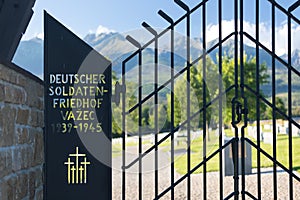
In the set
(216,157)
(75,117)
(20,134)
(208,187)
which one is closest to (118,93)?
(75,117)

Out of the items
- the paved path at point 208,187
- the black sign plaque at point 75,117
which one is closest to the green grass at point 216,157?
the paved path at point 208,187

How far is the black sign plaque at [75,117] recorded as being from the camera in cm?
334

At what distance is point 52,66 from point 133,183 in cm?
481

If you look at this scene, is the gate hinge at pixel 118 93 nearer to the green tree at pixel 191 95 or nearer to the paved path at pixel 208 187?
the green tree at pixel 191 95

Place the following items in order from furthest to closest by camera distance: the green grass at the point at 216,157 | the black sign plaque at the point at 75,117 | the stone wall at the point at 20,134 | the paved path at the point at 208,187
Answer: the green grass at the point at 216,157 < the paved path at the point at 208,187 < the black sign plaque at the point at 75,117 < the stone wall at the point at 20,134

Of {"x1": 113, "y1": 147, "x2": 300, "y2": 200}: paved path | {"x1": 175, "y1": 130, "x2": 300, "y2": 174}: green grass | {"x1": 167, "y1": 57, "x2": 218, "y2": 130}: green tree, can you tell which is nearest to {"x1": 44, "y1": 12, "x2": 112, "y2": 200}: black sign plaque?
{"x1": 167, "y1": 57, "x2": 218, "y2": 130}: green tree

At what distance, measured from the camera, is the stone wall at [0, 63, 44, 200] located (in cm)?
263

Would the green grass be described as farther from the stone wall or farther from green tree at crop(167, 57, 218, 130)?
the stone wall

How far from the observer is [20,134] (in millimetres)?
2980

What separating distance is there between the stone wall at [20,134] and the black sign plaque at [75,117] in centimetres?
11

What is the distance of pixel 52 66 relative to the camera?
3.35 metres

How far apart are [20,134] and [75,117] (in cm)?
47

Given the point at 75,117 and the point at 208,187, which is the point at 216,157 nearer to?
the point at 208,187

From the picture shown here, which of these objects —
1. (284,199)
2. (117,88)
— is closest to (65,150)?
(117,88)
